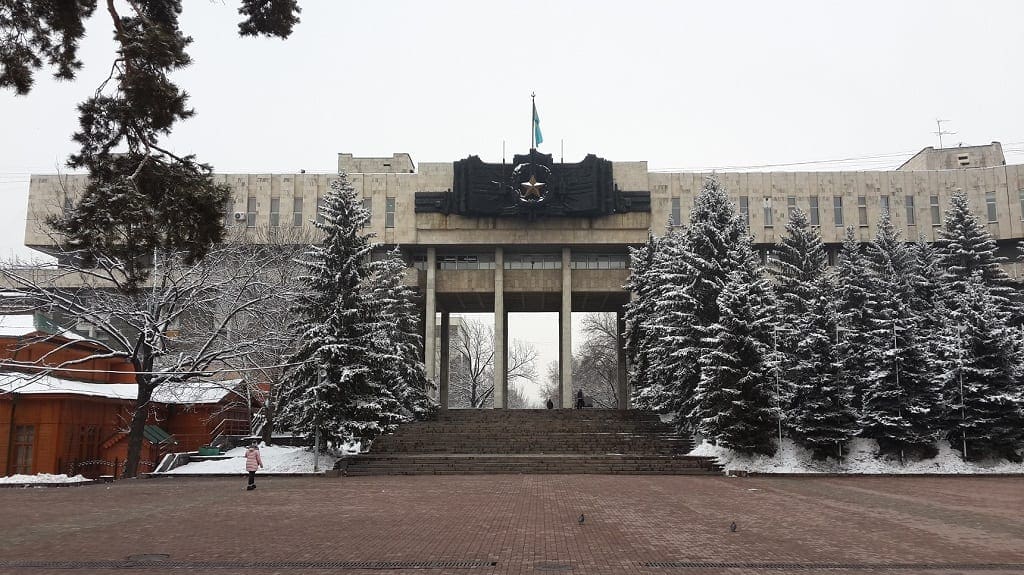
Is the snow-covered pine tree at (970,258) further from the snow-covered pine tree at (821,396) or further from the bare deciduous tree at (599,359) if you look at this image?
the bare deciduous tree at (599,359)

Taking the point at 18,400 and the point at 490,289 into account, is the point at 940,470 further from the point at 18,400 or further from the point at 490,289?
the point at 18,400

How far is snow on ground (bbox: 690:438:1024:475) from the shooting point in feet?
88.2

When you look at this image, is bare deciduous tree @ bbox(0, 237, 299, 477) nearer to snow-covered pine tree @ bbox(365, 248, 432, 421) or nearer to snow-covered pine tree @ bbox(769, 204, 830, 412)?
snow-covered pine tree @ bbox(365, 248, 432, 421)

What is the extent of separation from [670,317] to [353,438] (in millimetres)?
13113

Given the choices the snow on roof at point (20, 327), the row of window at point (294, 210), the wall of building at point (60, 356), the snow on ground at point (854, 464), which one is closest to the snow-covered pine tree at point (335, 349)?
the wall of building at point (60, 356)

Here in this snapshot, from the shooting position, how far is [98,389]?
92.3 ft

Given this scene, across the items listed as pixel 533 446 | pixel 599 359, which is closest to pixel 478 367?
pixel 599 359

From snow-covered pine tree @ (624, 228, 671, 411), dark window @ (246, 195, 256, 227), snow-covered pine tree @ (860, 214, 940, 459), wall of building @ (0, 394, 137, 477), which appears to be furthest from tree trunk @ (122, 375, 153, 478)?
snow-covered pine tree @ (860, 214, 940, 459)

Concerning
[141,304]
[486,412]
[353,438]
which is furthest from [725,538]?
[486,412]

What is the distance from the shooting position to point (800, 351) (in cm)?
2856

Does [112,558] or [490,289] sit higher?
[490,289]

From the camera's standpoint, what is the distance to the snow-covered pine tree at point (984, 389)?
2770 centimetres

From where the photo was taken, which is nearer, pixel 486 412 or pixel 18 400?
pixel 18 400

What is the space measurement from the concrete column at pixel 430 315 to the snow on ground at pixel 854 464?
21.1 m
